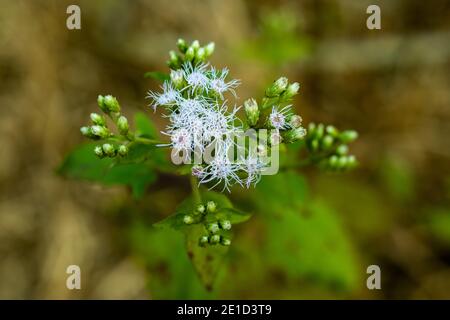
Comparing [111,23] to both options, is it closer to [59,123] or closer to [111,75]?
[111,75]

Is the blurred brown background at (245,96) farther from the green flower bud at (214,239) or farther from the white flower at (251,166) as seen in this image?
the white flower at (251,166)

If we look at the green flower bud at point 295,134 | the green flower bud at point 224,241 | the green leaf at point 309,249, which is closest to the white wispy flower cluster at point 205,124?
the green flower bud at point 295,134

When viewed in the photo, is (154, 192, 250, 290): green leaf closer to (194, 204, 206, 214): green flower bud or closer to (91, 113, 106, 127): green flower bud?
(194, 204, 206, 214): green flower bud

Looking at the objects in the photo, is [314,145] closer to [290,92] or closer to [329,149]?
[329,149]

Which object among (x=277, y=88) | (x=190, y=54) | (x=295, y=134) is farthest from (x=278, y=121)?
(x=190, y=54)

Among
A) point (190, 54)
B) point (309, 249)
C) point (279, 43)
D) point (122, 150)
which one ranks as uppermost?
point (279, 43)
